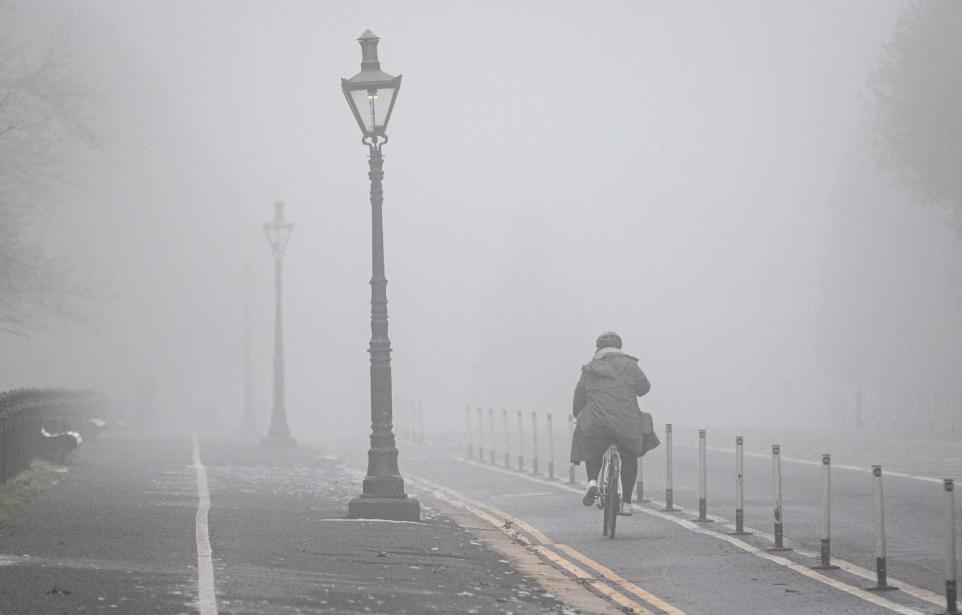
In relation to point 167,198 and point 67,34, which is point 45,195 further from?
point 167,198

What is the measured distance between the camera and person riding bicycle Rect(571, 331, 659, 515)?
16.4 m

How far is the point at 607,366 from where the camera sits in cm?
1655

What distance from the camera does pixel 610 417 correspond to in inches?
647

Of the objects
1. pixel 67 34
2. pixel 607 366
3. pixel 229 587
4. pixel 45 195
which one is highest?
pixel 67 34

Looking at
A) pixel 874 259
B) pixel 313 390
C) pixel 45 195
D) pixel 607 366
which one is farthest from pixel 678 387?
pixel 607 366

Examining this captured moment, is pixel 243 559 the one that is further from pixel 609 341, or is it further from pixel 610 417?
pixel 609 341

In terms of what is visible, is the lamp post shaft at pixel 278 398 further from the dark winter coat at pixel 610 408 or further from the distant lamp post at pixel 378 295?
the dark winter coat at pixel 610 408

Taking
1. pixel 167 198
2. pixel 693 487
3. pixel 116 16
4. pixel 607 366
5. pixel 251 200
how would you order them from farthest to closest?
pixel 251 200, pixel 167 198, pixel 116 16, pixel 693 487, pixel 607 366

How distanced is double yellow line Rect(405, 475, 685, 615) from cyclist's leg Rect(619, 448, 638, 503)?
829 mm

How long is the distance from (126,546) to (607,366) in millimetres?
5053

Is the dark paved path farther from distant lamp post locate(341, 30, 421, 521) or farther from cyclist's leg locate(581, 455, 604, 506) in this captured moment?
cyclist's leg locate(581, 455, 604, 506)

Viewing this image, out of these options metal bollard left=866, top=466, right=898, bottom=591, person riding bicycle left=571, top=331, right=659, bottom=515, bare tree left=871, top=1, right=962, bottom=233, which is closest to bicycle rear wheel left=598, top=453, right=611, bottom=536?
person riding bicycle left=571, top=331, right=659, bottom=515

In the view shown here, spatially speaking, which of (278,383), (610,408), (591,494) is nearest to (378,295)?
(610,408)

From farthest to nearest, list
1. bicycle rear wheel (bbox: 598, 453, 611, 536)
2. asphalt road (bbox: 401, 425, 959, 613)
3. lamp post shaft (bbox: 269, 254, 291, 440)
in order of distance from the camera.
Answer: lamp post shaft (bbox: 269, 254, 291, 440), bicycle rear wheel (bbox: 598, 453, 611, 536), asphalt road (bbox: 401, 425, 959, 613)
